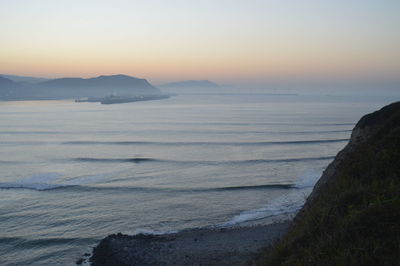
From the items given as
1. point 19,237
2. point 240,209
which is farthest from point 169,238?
point 19,237

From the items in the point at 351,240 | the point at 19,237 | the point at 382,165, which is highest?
the point at 382,165

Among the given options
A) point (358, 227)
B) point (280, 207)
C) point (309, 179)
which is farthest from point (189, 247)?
point (309, 179)

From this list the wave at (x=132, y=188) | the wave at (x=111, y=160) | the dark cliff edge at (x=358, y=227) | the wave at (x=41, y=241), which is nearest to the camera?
the dark cliff edge at (x=358, y=227)

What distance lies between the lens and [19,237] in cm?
1652

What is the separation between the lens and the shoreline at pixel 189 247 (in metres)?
12.9

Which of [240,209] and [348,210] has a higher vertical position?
[348,210]

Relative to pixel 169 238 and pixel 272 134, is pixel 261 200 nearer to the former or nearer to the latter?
pixel 169 238

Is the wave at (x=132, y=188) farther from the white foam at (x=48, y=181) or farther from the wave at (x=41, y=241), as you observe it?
the wave at (x=41, y=241)

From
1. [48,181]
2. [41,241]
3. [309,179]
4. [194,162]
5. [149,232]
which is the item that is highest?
[194,162]

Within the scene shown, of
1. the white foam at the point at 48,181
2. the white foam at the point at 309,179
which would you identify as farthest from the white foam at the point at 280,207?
the white foam at the point at 48,181

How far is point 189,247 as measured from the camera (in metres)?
14.3

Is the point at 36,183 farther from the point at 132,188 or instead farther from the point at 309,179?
the point at 309,179

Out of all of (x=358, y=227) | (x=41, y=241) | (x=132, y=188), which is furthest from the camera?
(x=132, y=188)

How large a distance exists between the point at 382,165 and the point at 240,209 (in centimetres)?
1126
